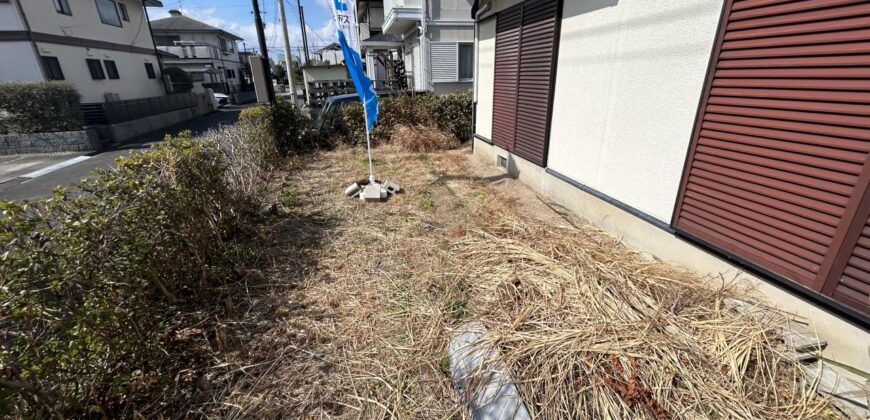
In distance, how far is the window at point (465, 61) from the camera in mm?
11805

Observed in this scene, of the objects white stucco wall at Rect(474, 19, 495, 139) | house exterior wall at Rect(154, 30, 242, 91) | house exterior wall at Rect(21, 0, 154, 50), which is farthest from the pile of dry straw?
house exterior wall at Rect(154, 30, 242, 91)

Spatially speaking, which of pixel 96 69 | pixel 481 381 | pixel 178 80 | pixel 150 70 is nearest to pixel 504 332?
pixel 481 381

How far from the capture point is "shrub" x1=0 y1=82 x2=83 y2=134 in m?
9.10

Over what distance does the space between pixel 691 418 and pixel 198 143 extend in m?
4.60

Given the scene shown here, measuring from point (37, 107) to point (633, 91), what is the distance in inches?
547

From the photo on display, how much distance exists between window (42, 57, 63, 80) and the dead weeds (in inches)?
561

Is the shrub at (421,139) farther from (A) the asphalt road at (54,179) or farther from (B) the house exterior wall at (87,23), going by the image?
(B) the house exterior wall at (87,23)

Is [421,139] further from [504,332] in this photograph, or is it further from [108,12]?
[108,12]

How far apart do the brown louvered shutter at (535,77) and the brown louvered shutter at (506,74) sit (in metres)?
0.18

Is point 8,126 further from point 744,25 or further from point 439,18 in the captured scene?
point 744,25

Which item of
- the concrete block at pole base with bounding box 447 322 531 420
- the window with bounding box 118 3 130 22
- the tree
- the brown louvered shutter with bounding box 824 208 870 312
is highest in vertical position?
the window with bounding box 118 3 130 22

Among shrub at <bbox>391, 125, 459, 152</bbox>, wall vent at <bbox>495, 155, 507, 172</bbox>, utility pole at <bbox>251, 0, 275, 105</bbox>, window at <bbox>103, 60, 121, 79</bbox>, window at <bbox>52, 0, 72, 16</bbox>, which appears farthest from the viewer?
window at <bbox>103, 60, 121, 79</bbox>

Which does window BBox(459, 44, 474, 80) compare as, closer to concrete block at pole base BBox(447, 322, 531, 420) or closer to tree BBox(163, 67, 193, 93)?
concrete block at pole base BBox(447, 322, 531, 420)

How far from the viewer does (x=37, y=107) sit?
9406 mm
